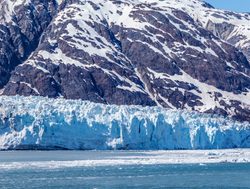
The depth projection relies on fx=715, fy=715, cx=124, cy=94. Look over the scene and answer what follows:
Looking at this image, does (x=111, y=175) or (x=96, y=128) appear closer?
(x=111, y=175)

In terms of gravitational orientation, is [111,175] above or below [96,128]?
below

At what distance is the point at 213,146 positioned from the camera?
12556 centimetres

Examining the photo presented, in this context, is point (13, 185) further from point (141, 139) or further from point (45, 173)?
point (141, 139)

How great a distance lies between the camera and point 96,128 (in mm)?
111625

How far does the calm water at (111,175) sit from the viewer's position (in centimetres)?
6527

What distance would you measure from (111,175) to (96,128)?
38.5 metres

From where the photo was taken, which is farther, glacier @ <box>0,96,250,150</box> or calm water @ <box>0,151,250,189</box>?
glacier @ <box>0,96,250,150</box>

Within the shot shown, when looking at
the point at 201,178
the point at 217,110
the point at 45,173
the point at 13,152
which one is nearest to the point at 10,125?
the point at 13,152

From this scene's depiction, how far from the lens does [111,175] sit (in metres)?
73.4

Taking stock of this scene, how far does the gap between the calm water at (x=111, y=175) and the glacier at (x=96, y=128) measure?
1502 centimetres

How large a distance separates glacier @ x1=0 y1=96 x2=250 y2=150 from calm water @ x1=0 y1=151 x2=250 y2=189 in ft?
49.3

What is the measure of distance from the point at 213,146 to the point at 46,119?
33.2 meters

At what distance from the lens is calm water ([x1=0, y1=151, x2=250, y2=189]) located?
6527cm

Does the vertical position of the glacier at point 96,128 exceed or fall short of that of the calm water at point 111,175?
it exceeds it
